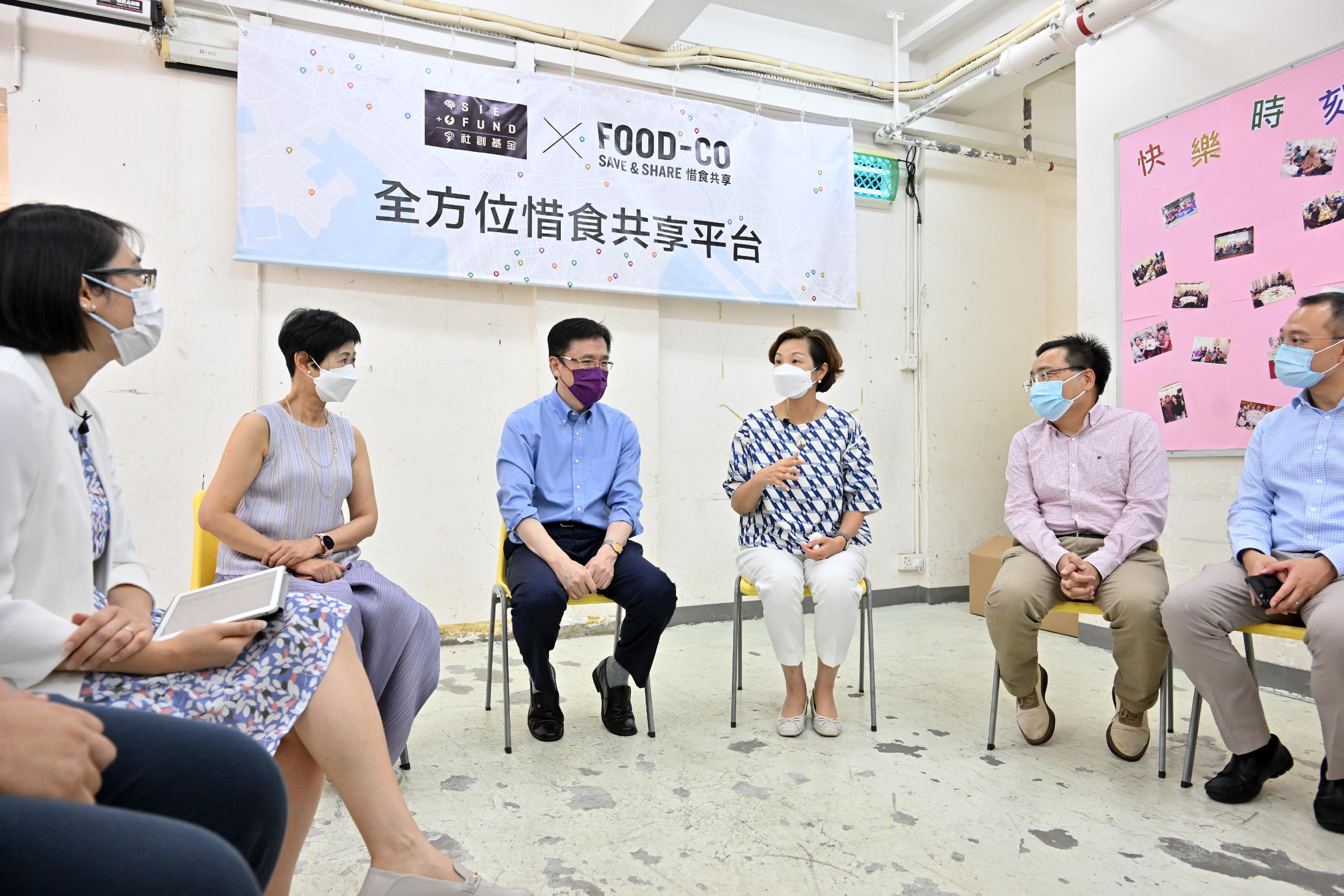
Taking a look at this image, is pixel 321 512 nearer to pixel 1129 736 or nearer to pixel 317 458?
pixel 317 458

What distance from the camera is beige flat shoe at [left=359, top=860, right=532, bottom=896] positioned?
45.5 inches

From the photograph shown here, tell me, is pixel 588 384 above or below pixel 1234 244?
below

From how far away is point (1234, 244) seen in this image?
117 inches

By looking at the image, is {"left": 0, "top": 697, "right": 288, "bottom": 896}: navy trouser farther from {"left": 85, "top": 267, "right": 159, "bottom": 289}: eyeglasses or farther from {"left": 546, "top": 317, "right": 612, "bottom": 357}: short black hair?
{"left": 546, "top": 317, "right": 612, "bottom": 357}: short black hair

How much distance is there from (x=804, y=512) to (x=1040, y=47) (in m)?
2.56

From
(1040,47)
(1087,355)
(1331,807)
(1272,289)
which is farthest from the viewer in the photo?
(1040,47)

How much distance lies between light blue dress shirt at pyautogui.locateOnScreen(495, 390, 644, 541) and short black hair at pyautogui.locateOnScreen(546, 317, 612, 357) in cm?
18

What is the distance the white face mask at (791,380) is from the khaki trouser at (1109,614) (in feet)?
2.74

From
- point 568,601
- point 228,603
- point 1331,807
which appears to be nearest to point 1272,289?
point 1331,807

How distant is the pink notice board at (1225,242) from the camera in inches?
107

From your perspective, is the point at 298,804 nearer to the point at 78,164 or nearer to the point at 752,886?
the point at 752,886

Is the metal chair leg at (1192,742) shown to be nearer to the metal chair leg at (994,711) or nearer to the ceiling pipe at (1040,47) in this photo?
the metal chair leg at (994,711)

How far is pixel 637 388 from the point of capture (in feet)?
12.6

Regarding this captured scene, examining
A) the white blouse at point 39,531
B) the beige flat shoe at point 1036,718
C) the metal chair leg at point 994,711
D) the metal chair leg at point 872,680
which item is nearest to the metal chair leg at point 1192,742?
the beige flat shoe at point 1036,718
